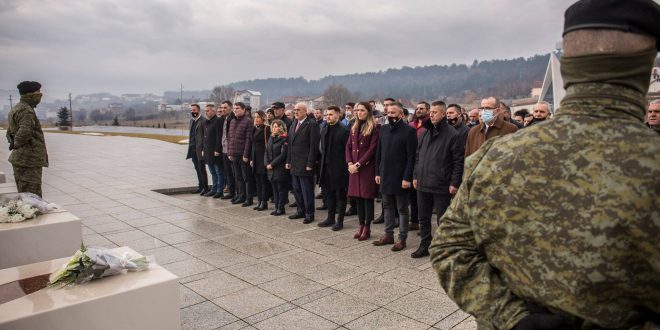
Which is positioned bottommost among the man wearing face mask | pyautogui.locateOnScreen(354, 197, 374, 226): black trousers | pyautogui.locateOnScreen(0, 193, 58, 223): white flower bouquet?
pyautogui.locateOnScreen(354, 197, 374, 226): black trousers

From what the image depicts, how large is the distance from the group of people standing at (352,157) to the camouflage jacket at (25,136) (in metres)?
3.79

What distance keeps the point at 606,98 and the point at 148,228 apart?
7450 millimetres

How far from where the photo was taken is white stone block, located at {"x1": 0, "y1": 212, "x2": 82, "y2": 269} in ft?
15.7

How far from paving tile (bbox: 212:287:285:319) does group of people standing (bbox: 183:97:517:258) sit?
225 centimetres

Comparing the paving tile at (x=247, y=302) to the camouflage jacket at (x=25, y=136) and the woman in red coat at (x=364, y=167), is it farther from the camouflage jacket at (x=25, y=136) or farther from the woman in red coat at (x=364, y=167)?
the camouflage jacket at (x=25, y=136)

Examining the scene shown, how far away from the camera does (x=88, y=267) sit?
3410 millimetres

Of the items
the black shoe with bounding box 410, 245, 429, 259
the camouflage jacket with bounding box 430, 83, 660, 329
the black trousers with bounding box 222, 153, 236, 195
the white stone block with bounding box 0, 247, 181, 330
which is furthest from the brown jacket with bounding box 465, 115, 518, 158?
the black trousers with bounding box 222, 153, 236, 195

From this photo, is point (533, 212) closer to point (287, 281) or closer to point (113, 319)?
point (113, 319)

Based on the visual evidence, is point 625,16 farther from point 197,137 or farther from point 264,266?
point 197,137

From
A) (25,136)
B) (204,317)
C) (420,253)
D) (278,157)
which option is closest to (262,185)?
(278,157)

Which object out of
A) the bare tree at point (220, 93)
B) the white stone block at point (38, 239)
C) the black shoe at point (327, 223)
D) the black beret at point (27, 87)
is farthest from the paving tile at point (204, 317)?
the bare tree at point (220, 93)

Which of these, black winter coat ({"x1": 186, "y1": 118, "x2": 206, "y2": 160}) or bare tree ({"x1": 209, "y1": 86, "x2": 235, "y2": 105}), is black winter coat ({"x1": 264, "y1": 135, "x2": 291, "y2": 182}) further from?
bare tree ({"x1": 209, "y1": 86, "x2": 235, "y2": 105})

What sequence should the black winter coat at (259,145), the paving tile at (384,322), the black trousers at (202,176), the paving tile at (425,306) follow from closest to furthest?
1. the paving tile at (384,322)
2. the paving tile at (425,306)
3. the black winter coat at (259,145)
4. the black trousers at (202,176)

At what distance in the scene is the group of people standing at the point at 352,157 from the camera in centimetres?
604
